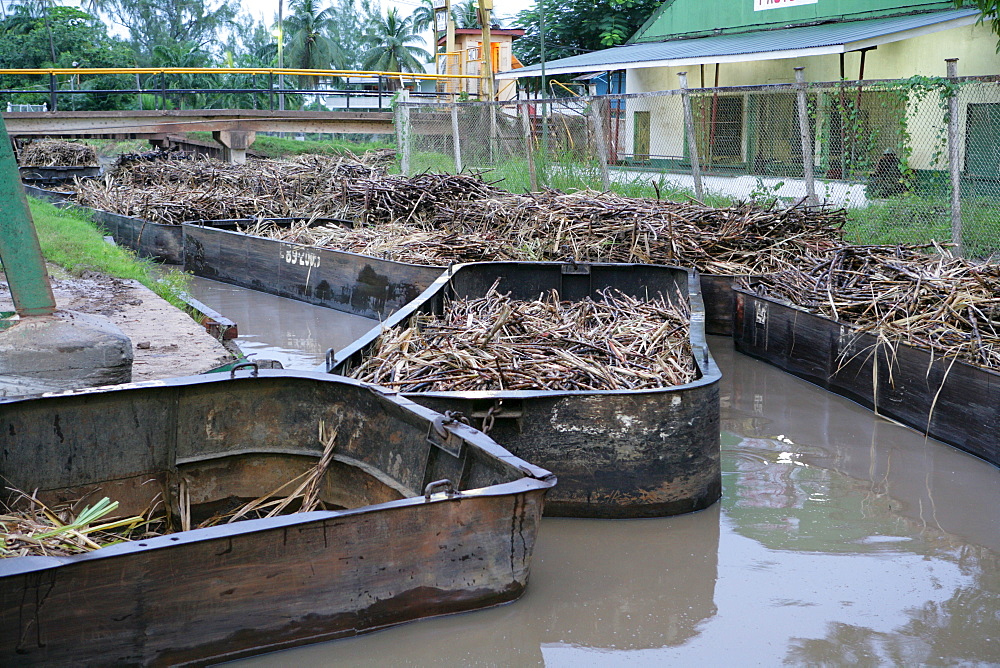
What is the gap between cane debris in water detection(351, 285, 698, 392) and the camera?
17.0 ft

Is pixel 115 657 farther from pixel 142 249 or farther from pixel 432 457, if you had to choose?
pixel 142 249

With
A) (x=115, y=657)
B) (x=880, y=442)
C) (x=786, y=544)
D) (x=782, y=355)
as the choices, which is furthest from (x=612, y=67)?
(x=115, y=657)

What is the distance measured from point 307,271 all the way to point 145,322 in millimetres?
3485

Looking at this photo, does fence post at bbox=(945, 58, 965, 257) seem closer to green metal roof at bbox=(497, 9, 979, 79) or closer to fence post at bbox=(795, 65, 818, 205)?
fence post at bbox=(795, 65, 818, 205)

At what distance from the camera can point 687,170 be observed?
17578 mm

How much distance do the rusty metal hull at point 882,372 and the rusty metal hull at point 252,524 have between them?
3395mm

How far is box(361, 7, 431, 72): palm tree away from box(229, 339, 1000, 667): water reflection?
2602 inches

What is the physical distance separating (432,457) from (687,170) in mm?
14576

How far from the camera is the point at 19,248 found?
531 cm

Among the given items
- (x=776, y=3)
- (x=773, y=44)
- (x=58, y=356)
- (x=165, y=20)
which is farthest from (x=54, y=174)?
(x=165, y=20)

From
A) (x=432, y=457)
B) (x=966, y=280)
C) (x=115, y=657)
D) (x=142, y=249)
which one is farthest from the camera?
(x=142, y=249)

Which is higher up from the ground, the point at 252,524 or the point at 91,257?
the point at 91,257

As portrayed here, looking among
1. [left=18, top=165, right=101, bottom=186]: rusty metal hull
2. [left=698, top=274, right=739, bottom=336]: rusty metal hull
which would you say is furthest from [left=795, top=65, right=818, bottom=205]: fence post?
[left=18, top=165, right=101, bottom=186]: rusty metal hull

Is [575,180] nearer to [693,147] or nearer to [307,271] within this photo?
[693,147]
